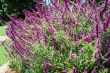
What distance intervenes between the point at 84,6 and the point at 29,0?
31.7 meters

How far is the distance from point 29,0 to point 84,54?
32.5m

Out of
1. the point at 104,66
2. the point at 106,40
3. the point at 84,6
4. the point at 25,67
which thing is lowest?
the point at 25,67

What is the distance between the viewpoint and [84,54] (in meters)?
4.12

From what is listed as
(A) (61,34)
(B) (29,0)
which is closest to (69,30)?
(A) (61,34)

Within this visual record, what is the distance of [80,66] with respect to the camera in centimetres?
422

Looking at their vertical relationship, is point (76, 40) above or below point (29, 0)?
above

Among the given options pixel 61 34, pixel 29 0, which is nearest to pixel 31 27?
pixel 61 34

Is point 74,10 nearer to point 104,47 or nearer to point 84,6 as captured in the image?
point 84,6

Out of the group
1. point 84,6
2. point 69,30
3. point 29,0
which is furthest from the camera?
point 29,0

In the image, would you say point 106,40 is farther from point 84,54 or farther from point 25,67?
point 25,67

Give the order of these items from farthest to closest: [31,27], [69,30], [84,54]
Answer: [31,27] → [69,30] → [84,54]

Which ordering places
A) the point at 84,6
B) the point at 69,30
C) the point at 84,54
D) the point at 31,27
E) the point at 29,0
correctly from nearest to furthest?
1. the point at 84,54
2. the point at 69,30
3. the point at 84,6
4. the point at 31,27
5. the point at 29,0

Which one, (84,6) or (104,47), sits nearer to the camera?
(104,47)

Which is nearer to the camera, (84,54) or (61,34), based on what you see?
(84,54)
